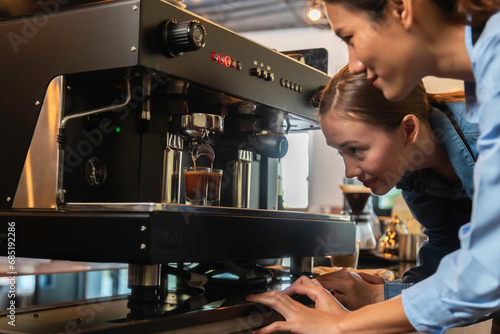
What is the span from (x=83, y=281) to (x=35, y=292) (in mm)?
144

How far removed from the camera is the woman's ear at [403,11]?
0.70m

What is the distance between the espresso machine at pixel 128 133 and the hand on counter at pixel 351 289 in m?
0.09

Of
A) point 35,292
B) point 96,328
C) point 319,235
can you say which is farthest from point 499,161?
point 35,292

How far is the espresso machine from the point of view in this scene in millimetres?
913

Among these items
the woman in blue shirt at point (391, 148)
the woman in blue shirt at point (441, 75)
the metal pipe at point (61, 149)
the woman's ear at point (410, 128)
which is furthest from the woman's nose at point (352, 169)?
the metal pipe at point (61, 149)

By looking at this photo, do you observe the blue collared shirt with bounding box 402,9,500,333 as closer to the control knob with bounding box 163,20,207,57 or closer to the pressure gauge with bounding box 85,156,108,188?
the control knob with bounding box 163,20,207,57

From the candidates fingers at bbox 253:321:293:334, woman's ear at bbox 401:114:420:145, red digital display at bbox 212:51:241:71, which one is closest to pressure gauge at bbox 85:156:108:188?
red digital display at bbox 212:51:241:71

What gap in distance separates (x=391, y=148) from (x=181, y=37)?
451 mm

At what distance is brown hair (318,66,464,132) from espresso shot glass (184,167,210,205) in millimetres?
277

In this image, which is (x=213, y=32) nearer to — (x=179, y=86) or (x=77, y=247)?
(x=179, y=86)

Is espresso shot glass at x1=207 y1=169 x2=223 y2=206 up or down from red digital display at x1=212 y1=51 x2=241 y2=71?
down

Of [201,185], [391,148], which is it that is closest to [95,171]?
[201,185]

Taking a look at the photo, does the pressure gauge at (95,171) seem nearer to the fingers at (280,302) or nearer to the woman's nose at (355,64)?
the fingers at (280,302)

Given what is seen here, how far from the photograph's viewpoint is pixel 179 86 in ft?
3.50
